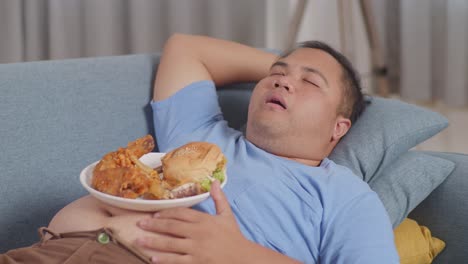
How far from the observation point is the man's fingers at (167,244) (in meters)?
1.30

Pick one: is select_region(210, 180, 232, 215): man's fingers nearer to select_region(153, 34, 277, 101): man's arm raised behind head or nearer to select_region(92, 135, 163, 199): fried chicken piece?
select_region(92, 135, 163, 199): fried chicken piece

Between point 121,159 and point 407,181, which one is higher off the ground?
point 121,159

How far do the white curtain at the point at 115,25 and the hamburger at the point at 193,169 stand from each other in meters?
2.39

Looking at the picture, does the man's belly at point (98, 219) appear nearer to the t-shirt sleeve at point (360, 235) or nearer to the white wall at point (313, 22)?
the t-shirt sleeve at point (360, 235)

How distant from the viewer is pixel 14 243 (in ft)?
5.12

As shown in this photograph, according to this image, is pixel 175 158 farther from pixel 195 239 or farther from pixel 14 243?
pixel 14 243

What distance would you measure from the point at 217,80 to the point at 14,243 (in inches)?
27.1

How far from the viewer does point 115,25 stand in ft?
12.0

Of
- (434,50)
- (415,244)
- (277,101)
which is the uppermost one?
(277,101)

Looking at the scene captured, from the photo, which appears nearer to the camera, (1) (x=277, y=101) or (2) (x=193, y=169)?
(2) (x=193, y=169)

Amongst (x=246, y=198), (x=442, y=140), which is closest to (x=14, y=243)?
(x=246, y=198)

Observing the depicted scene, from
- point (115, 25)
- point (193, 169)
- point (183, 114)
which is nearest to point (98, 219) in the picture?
point (193, 169)

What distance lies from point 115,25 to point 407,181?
2330 mm

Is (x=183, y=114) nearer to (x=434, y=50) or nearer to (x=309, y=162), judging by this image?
(x=309, y=162)
